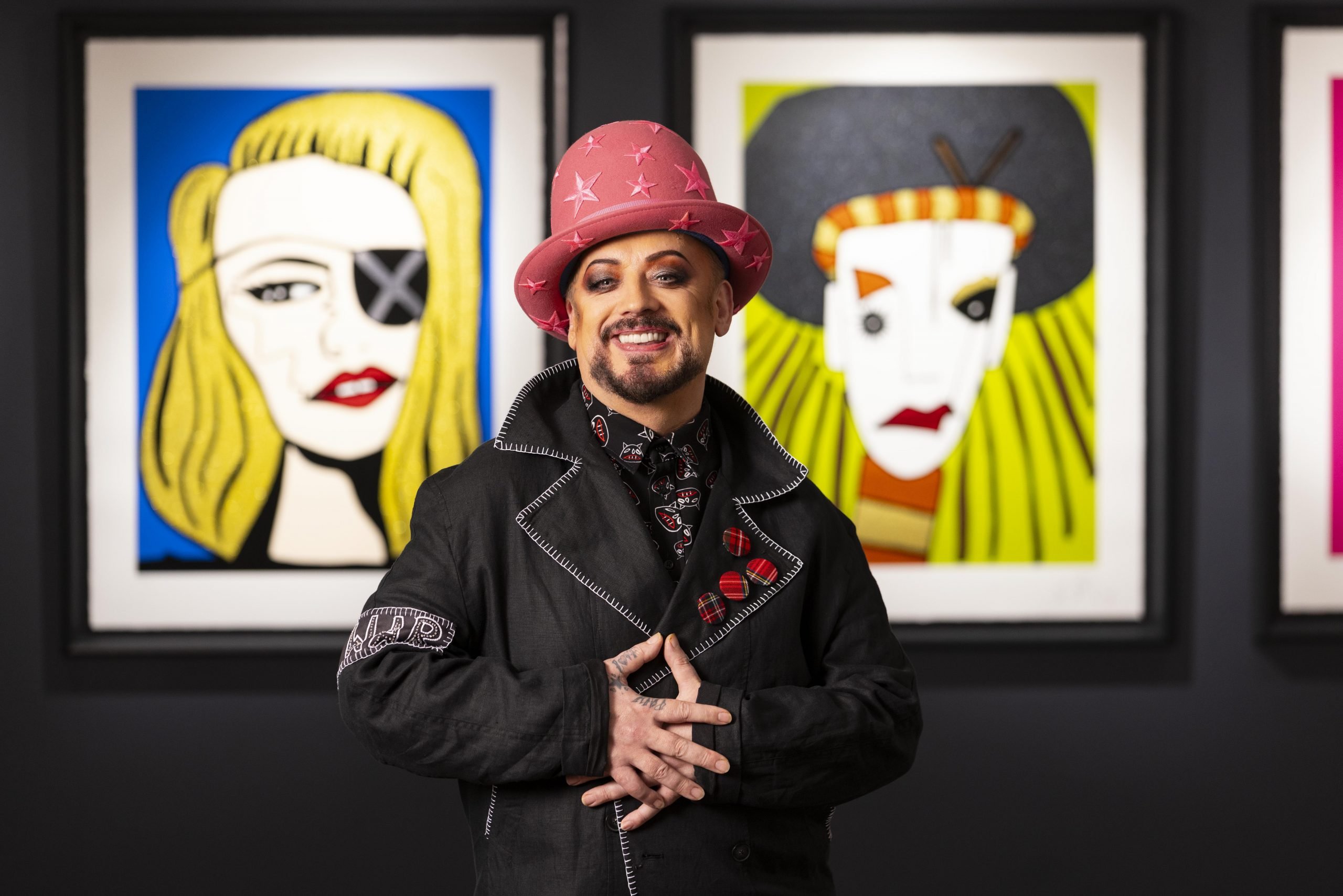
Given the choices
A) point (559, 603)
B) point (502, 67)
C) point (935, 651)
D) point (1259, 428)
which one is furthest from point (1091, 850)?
point (502, 67)

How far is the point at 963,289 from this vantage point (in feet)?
7.91

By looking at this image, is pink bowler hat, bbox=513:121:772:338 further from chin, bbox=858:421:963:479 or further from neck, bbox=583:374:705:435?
chin, bbox=858:421:963:479

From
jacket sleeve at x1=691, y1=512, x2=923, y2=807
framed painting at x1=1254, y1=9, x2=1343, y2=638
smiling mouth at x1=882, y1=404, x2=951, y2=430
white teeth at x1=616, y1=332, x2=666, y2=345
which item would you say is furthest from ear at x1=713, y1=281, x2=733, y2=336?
framed painting at x1=1254, y1=9, x2=1343, y2=638

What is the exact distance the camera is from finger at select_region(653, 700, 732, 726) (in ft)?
3.94

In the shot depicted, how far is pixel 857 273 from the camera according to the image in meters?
2.40

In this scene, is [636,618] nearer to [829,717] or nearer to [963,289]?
[829,717]

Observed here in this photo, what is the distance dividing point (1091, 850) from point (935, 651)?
0.58m

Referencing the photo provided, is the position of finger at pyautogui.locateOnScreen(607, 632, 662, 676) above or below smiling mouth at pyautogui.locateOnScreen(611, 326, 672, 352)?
below

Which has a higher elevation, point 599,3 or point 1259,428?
point 599,3

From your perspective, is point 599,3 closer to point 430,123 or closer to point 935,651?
point 430,123

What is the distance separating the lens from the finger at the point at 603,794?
48.3 inches

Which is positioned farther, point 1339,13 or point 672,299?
point 1339,13

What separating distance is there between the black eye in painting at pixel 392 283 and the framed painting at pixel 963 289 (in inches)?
26.3

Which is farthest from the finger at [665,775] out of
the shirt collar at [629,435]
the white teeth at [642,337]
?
the white teeth at [642,337]
